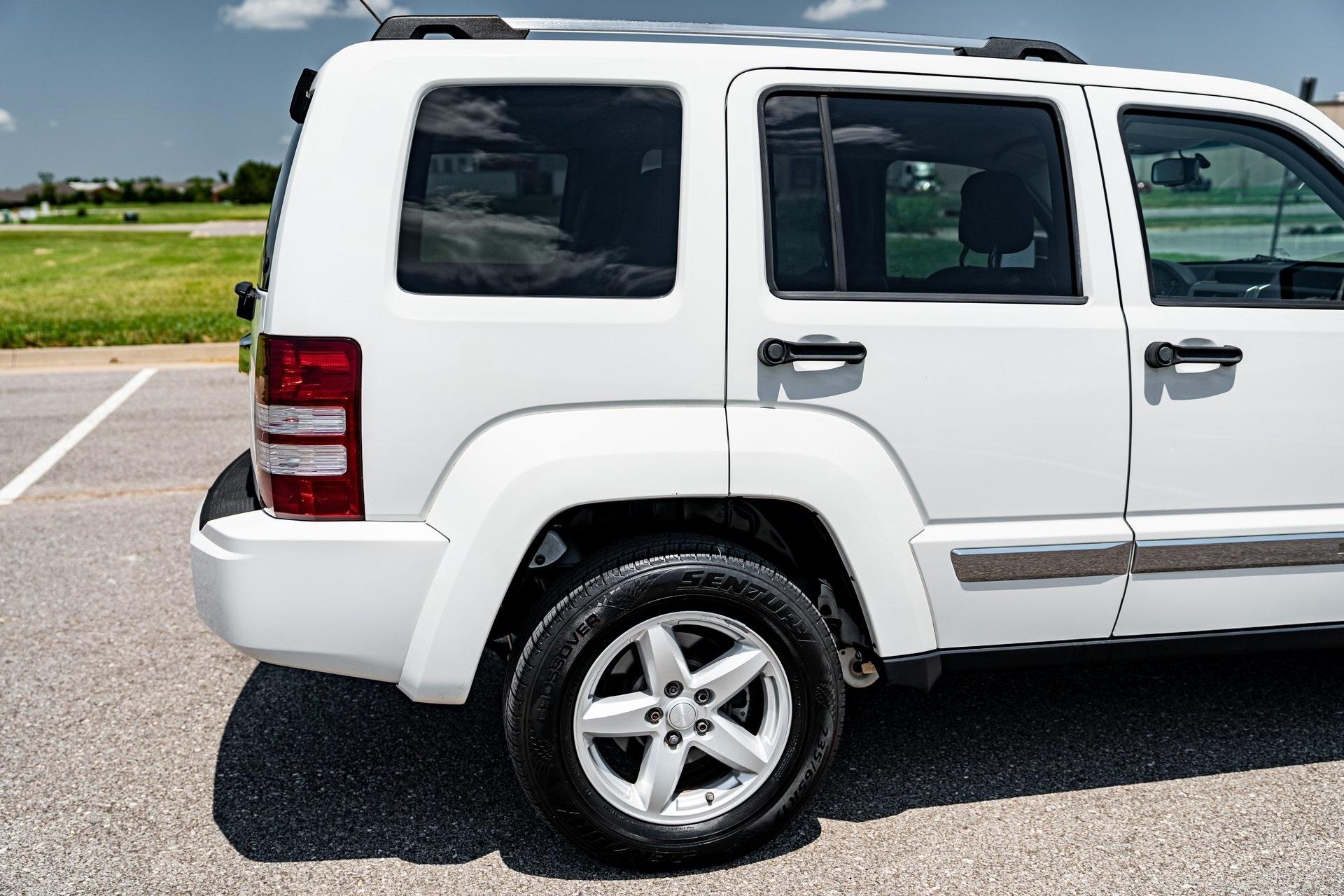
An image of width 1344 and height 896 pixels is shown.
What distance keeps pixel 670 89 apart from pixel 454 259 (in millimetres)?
646

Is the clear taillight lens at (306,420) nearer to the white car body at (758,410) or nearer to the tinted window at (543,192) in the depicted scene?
the white car body at (758,410)

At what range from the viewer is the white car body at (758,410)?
2.49 meters

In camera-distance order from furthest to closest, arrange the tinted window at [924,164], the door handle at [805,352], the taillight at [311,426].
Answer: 1. the tinted window at [924,164]
2. the door handle at [805,352]
3. the taillight at [311,426]

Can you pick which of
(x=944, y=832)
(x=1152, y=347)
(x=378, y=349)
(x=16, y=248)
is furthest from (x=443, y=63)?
(x=16, y=248)

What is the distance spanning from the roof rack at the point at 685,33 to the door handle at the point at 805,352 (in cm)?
82

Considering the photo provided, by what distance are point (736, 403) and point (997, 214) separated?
0.94m

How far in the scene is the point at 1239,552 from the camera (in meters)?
2.89

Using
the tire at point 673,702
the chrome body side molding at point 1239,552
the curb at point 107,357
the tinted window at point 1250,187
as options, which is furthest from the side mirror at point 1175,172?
the curb at point 107,357

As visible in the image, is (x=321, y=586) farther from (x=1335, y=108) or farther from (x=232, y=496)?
(x=1335, y=108)

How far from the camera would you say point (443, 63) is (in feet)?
8.31

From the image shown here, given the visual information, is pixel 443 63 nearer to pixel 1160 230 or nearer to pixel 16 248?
pixel 1160 230

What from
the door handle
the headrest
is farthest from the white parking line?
the headrest

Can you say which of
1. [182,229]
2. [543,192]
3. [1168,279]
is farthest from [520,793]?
[182,229]

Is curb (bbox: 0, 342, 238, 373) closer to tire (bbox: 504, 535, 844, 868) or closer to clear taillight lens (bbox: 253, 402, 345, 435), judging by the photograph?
clear taillight lens (bbox: 253, 402, 345, 435)
